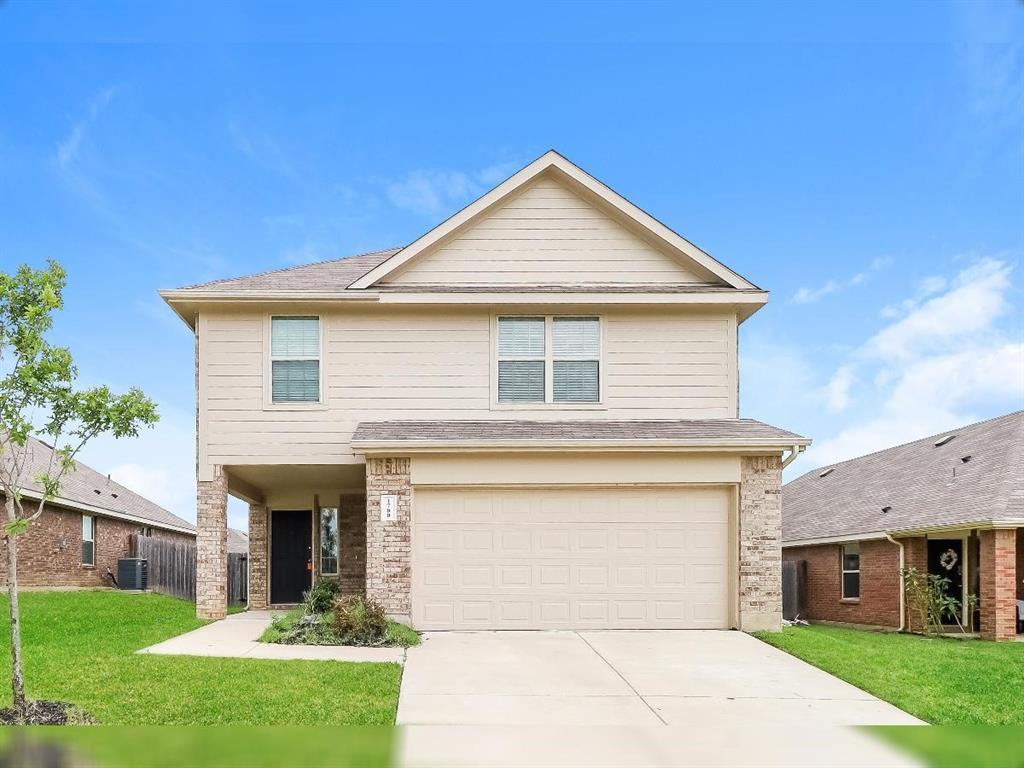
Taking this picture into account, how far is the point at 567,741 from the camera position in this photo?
809 cm

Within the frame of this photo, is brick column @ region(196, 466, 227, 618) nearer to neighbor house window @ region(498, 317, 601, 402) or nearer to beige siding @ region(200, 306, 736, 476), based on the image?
beige siding @ region(200, 306, 736, 476)

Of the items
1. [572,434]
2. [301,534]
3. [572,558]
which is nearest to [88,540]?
[301,534]

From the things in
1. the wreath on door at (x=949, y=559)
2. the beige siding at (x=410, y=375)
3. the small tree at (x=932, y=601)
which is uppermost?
the beige siding at (x=410, y=375)

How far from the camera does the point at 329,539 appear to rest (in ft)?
68.9

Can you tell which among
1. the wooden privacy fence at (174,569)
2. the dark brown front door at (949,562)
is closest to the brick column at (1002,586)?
→ the dark brown front door at (949,562)

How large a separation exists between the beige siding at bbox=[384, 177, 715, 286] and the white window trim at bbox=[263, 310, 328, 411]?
6.17ft

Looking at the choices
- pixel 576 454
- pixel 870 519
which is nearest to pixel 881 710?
pixel 576 454

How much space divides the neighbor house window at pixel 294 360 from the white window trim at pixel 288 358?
2 cm

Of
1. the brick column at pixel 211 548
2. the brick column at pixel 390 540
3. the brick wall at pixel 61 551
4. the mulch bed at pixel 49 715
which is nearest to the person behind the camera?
the mulch bed at pixel 49 715

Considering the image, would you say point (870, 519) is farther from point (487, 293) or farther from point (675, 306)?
point (487, 293)

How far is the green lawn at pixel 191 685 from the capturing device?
28.5 ft

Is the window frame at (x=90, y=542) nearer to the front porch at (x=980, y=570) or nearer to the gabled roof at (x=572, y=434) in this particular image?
the gabled roof at (x=572, y=434)

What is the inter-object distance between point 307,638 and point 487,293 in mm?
6852

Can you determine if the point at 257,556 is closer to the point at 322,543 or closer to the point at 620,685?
the point at 322,543
